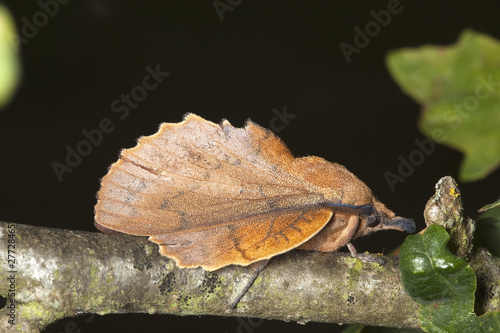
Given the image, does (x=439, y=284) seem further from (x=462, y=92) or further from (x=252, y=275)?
(x=462, y=92)

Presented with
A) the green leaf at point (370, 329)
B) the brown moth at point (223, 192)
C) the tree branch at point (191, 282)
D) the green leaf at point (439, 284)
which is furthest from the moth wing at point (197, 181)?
the green leaf at point (370, 329)

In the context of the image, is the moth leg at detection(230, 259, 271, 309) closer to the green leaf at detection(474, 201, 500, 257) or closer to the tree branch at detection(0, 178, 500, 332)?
the tree branch at detection(0, 178, 500, 332)

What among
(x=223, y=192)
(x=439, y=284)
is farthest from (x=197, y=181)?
(x=439, y=284)

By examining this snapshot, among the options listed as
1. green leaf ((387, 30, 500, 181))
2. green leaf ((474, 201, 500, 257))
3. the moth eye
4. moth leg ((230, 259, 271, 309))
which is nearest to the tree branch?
moth leg ((230, 259, 271, 309))

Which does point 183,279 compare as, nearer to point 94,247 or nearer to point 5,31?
point 94,247

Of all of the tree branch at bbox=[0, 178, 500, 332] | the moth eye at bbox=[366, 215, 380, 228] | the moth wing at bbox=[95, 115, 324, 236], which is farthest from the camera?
the moth eye at bbox=[366, 215, 380, 228]

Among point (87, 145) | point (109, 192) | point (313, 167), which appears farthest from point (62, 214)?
point (313, 167)

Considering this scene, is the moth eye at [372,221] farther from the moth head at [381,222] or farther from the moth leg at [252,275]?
the moth leg at [252,275]
